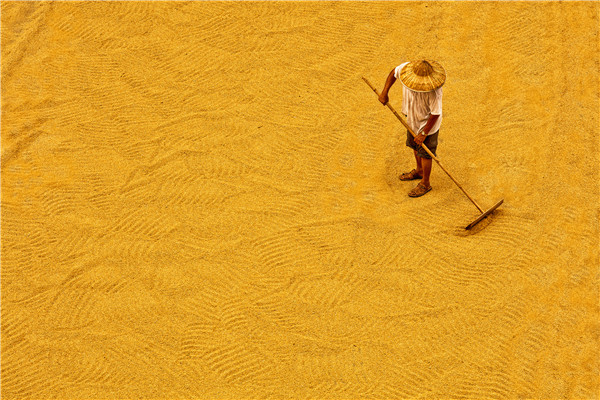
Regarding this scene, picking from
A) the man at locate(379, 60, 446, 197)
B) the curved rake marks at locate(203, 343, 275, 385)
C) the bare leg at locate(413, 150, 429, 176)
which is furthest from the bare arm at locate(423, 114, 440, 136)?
the curved rake marks at locate(203, 343, 275, 385)

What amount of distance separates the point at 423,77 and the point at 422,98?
8.6 inches

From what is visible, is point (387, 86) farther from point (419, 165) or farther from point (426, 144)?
point (419, 165)

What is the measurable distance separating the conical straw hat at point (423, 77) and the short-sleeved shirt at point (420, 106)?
8 cm

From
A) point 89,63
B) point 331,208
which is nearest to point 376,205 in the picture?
point 331,208

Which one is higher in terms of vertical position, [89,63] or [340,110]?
[89,63]

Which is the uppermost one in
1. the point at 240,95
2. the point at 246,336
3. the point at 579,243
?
the point at 240,95

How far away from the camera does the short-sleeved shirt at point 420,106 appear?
5059mm

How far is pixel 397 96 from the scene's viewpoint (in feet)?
22.2

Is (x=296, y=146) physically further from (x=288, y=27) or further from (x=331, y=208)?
(x=288, y=27)

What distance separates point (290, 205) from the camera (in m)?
5.70

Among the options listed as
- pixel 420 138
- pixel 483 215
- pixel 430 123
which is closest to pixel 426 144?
pixel 420 138

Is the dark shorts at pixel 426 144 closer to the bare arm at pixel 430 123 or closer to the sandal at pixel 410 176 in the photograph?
the bare arm at pixel 430 123

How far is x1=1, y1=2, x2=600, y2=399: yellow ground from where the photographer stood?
15.4 feet

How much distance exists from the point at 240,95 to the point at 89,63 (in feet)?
7.18
